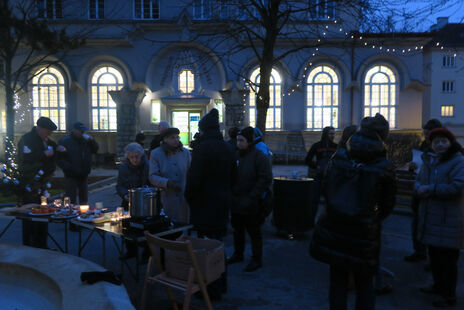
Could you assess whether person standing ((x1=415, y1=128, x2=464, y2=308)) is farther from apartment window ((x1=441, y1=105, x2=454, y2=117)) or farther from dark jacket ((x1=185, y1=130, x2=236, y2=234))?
apartment window ((x1=441, y1=105, x2=454, y2=117))

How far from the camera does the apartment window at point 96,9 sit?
743 inches

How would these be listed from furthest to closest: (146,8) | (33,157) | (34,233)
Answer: (146,8) < (33,157) < (34,233)

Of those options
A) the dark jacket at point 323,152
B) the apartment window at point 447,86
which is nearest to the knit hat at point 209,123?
the dark jacket at point 323,152

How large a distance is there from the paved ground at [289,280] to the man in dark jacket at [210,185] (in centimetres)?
43

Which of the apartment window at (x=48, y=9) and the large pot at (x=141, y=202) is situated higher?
the apartment window at (x=48, y=9)

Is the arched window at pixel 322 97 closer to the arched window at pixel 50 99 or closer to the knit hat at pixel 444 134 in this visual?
the arched window at pixel 50 99

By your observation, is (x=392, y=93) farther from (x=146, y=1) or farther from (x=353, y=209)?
(x=353, y=209)

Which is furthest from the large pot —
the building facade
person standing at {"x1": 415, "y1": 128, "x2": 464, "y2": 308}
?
the building facade

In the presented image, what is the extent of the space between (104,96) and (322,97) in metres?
11.7

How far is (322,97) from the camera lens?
19594 mm

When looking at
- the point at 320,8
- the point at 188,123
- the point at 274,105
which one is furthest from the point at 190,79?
the point at 320,8

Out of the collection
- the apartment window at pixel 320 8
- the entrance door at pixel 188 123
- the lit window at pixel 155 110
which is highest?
the apartment window at pixel 320 8

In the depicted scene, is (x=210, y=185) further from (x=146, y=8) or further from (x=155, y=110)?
(x=146, y=8)

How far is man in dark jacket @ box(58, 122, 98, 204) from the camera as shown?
6.90 metres
